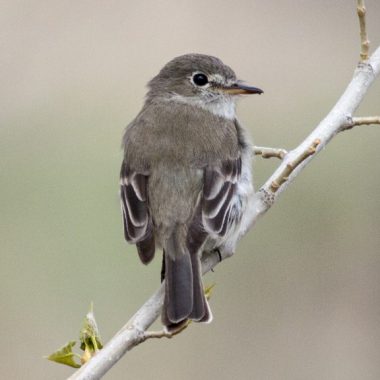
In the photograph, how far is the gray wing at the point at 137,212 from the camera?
17.6ft

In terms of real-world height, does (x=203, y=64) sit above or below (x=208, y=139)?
above

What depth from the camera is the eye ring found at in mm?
6273

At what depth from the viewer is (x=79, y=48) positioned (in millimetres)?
12859

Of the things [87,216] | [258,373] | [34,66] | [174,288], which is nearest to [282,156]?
[174,288]

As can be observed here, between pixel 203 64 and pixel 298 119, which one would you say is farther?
pixel 298 119

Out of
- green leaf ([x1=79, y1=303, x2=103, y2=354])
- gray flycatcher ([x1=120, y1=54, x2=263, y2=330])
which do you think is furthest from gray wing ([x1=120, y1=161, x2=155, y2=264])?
green leaf ([x1=79, y1=303, x2=103, y2=354])

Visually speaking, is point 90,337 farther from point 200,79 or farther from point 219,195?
point 200,79

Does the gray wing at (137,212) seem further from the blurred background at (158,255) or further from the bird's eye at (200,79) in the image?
the blurred background at (158,255)

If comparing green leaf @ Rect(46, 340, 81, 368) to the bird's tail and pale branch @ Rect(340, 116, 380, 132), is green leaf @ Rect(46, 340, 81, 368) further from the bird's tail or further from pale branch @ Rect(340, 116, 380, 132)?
pale branch @ Rect(340, 116, 380, 132)

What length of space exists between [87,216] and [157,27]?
13.2 ft

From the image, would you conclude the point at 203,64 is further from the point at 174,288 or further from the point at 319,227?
the point at 319,227

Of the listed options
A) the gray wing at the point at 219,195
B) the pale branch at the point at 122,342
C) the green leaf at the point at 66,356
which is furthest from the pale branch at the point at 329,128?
the green leaf at the point at 66,356

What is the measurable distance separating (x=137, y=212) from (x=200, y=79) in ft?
3.80

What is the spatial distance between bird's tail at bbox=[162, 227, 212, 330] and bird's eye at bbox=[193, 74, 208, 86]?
1.21 meters
